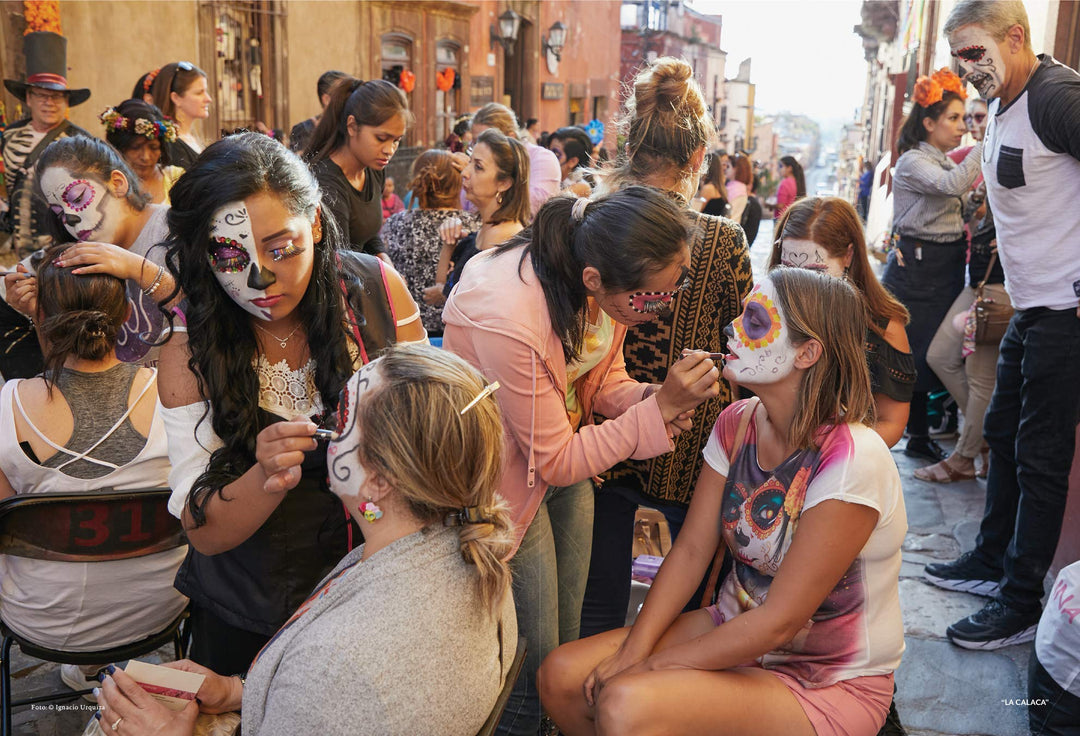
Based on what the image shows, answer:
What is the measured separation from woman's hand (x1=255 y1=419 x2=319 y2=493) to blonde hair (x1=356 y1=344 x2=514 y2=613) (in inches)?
3.8

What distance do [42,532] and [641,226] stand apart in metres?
1.62

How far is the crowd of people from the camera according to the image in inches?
61.5

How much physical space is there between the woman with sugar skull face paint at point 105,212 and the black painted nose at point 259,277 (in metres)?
1.14

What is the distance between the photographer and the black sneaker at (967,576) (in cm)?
368

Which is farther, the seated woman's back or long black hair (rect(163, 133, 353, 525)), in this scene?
the seated woman's back

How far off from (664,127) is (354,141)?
169 cm

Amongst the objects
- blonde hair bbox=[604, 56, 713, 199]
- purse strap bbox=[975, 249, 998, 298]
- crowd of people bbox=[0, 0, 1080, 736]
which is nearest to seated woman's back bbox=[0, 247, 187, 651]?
crowd of people bbox=[0, 0, 1080, 736]

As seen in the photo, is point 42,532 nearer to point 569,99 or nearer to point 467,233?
point 467,233

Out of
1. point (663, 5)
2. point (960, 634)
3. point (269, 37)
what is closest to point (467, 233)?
point (960, 634)

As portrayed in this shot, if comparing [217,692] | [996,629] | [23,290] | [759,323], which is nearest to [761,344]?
[759,323]

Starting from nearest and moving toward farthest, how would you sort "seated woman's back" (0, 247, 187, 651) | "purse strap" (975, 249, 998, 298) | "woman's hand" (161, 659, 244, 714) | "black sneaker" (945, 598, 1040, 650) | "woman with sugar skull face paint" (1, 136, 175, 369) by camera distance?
"woman's hand" (161, 659, 244, 714) → "seated woman's back" (0, 247, 187, 651) → "woman with sugar skull face paint" (1, 136, 175, 369) → "black sneaker" (945, 598, 1040, 650) → "purse strap" (975, 249, 998, 298)

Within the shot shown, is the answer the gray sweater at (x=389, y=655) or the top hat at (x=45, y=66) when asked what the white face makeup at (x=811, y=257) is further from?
the top hat at (x=45, y=66)

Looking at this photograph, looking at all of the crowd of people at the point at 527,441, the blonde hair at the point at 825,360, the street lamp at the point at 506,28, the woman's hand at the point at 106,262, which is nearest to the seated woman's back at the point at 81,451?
the crowd of people at the point at 527,441

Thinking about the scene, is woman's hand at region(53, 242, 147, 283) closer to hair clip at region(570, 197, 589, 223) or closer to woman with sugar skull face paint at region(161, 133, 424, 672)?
woman with sugar skull face paint at region(161, 133, 424, 672)
